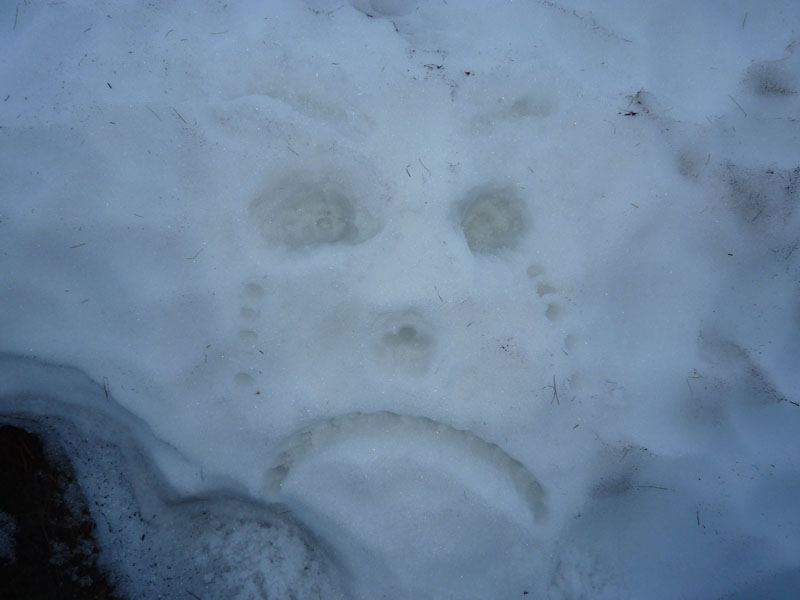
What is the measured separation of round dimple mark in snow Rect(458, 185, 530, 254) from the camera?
2.29 metres

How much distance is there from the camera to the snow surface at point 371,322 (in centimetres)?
223

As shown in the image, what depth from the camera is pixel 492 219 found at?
232 cm

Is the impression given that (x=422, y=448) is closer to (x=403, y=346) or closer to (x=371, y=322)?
(x=403, y=346)

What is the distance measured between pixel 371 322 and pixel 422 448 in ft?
1.94

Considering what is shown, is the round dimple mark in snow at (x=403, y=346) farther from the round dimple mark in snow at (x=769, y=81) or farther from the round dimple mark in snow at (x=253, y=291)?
the round dimple mark in snow at (x=769, y=81)

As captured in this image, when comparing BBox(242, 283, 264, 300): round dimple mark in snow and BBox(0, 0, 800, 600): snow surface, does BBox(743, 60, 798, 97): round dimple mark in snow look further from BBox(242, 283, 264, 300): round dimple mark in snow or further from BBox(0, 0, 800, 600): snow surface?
BBox(242, 283, 264, 300): round dimple mark in snow

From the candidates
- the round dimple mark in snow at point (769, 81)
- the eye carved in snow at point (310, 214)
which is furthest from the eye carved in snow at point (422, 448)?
the round dimple mark in snow at point (769, 81)

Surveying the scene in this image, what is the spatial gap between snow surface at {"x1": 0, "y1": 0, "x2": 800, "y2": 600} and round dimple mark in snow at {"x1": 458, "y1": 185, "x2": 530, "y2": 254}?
0.06 ft

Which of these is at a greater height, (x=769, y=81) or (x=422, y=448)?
(x=769, y=81)

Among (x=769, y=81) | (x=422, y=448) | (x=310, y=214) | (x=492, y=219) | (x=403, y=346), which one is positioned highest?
(x=769, y=81)

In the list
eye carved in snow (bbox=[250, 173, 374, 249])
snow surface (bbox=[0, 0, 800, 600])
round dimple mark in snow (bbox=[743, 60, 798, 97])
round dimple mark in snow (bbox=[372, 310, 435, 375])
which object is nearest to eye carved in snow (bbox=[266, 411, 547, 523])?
snow surface (bbox=[0, 0, 800, 600])

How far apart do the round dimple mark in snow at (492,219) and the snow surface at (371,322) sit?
19 millimetres

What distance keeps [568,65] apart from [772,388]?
1687 mm

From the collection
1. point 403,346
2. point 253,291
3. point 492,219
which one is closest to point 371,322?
point 403,346
